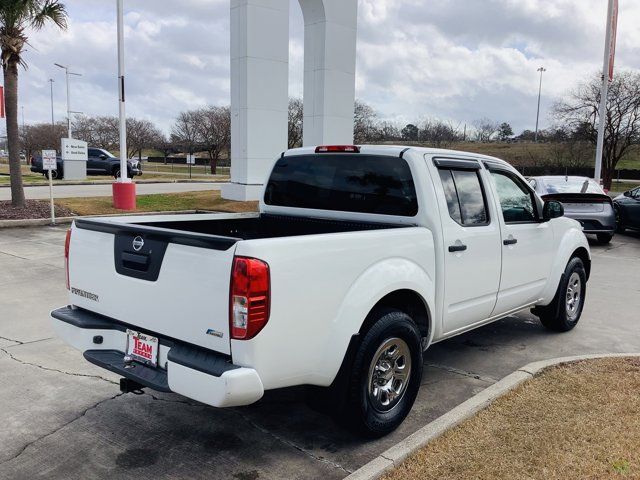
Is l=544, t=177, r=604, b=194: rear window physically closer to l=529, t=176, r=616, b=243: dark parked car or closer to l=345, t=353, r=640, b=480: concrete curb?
l=529, t=176, r=616, b=243: dark parked car

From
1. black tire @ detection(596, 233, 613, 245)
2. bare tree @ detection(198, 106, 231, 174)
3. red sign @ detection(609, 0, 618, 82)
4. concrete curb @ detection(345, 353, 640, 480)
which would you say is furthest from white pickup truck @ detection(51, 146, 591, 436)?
bare tree @ detection(198, 106, 231, 174)

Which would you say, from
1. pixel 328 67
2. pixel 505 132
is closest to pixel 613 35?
pixel 328 67

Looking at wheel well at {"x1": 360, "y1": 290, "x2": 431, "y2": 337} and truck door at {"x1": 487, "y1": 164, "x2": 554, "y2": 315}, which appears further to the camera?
truck door at {"x1": 487, "y1": 164, "x2": 554, "y2": 315}

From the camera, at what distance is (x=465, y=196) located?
452 cm

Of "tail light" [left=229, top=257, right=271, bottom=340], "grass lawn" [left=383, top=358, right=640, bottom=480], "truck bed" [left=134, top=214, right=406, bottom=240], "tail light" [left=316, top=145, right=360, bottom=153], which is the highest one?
"tail light" [left=316, top=145, right=360, bottom=153]

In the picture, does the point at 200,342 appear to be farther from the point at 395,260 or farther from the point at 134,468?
the point at 395,260

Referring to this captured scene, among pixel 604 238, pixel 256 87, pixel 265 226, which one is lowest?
pixel 604 238

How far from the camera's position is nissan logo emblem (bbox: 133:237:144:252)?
3.30m

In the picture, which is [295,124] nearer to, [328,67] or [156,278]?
[328,67]

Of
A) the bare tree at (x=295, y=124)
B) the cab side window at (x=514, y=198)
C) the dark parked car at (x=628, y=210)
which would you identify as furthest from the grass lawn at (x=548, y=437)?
the bare tree at (x=295, y=124)

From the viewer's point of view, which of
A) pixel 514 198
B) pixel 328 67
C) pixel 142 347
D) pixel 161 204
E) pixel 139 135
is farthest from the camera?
pixel 139 135

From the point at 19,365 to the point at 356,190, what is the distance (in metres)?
3.25

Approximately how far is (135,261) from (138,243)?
0.35 feet

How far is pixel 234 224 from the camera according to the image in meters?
5.16
